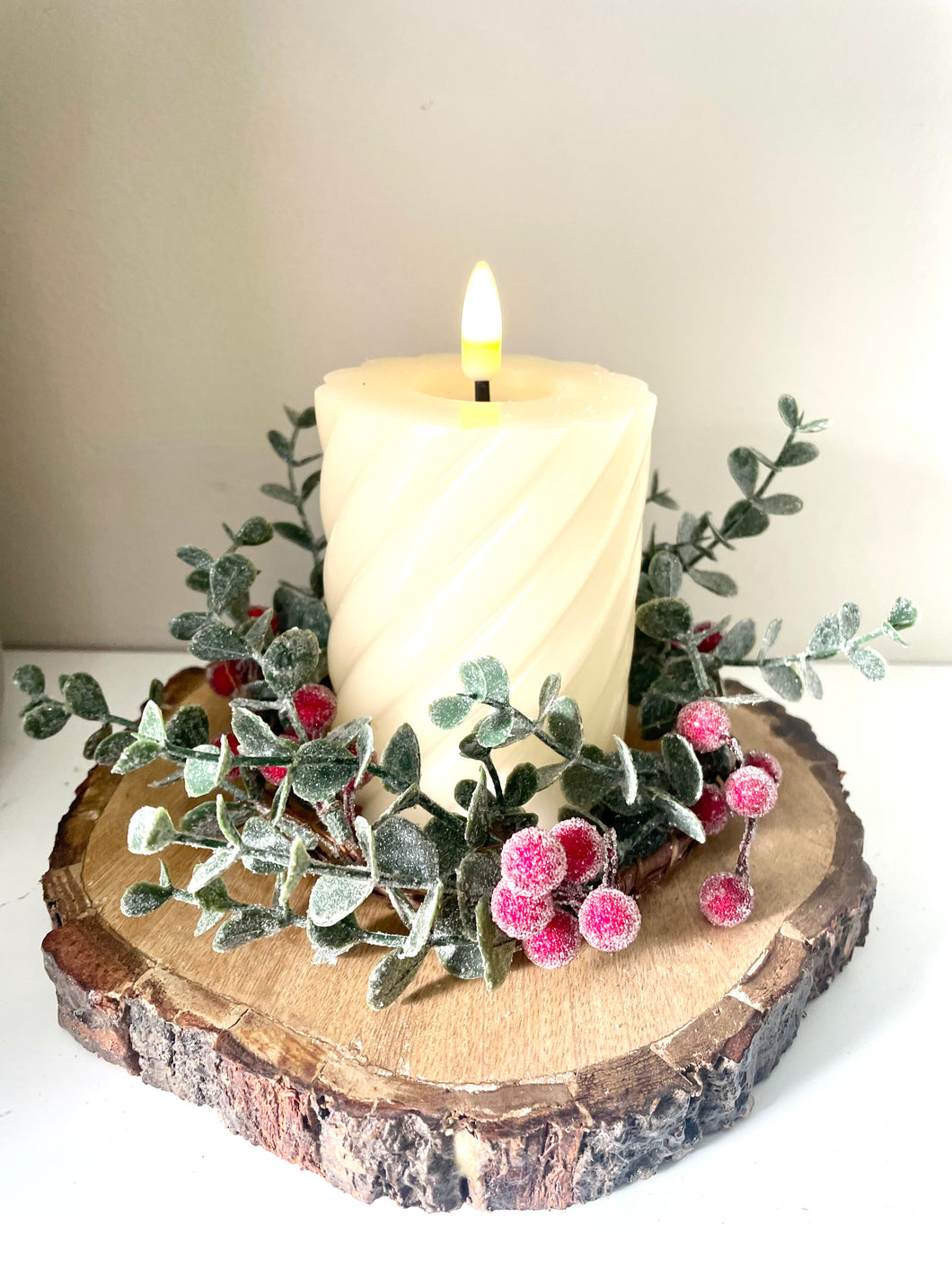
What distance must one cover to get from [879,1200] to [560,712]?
0.76 ft

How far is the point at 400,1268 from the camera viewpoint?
0.36 meters

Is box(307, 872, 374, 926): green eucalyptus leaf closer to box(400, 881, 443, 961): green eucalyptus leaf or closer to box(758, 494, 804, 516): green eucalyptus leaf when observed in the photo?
box(400, 881, 443, 961): green eucalyptus leaf

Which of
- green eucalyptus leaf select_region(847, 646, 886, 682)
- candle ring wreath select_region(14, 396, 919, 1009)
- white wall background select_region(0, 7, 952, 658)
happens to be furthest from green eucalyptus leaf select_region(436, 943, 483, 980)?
white wall background select_region(0, 7, 952, 658)

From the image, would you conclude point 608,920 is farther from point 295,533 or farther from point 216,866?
point 295,533

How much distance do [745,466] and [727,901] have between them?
266mm

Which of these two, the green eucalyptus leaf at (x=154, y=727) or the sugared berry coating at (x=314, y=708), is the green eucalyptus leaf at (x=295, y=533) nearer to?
the sugared berry coating at (x=314, y=708)

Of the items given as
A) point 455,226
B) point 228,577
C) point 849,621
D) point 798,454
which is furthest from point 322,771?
point 455,226

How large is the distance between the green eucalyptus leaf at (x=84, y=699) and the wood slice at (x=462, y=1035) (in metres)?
0.08

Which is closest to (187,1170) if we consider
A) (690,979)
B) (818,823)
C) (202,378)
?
(690,979)

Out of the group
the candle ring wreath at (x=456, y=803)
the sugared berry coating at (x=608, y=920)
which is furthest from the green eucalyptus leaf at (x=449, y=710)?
the sugared berry coating at (x=608, y=920)

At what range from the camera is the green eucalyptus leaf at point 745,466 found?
571 millimetres

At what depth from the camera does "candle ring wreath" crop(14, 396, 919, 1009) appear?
1.20 feet

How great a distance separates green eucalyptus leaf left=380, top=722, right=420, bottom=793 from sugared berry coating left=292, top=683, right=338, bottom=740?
0.10 m

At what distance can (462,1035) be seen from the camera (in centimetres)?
39
